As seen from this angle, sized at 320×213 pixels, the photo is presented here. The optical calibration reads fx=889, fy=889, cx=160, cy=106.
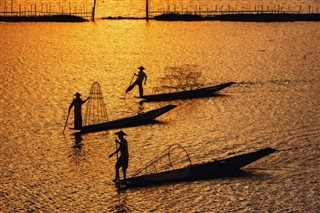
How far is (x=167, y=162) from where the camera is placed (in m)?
29.5

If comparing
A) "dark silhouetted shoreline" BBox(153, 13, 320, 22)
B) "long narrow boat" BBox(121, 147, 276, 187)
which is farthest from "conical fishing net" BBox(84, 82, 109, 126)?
"dark silhouetted shoreline" BBox(153, 13, 320, 22)

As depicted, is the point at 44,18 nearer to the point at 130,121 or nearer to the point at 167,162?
the point at 130,121

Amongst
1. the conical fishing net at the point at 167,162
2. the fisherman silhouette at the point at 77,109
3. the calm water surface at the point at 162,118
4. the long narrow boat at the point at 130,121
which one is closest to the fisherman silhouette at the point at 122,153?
the calm water surface at the point at 162,118

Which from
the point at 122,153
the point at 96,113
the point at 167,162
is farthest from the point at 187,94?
the point at 122,153

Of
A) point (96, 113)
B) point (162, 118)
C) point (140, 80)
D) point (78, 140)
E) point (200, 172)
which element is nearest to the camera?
point (200, 172)

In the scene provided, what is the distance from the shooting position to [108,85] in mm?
44562

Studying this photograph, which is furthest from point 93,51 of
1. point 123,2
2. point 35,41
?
point 123,2

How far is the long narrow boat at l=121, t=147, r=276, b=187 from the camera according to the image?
2652 cm

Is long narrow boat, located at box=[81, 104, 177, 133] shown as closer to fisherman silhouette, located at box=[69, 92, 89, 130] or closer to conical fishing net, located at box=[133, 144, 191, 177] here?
fisherman silhouette, located at box=[69, 92, 89, 130]

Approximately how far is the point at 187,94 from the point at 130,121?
661 centimetres

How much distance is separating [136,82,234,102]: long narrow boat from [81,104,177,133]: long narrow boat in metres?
4.27

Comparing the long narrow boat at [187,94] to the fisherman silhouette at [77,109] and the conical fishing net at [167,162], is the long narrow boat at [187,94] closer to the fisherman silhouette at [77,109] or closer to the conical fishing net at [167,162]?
the fisherman silhouette at [77,109]

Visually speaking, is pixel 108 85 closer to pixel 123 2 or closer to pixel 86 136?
pixel 86 136

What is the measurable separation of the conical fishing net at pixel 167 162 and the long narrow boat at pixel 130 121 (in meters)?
3.46
